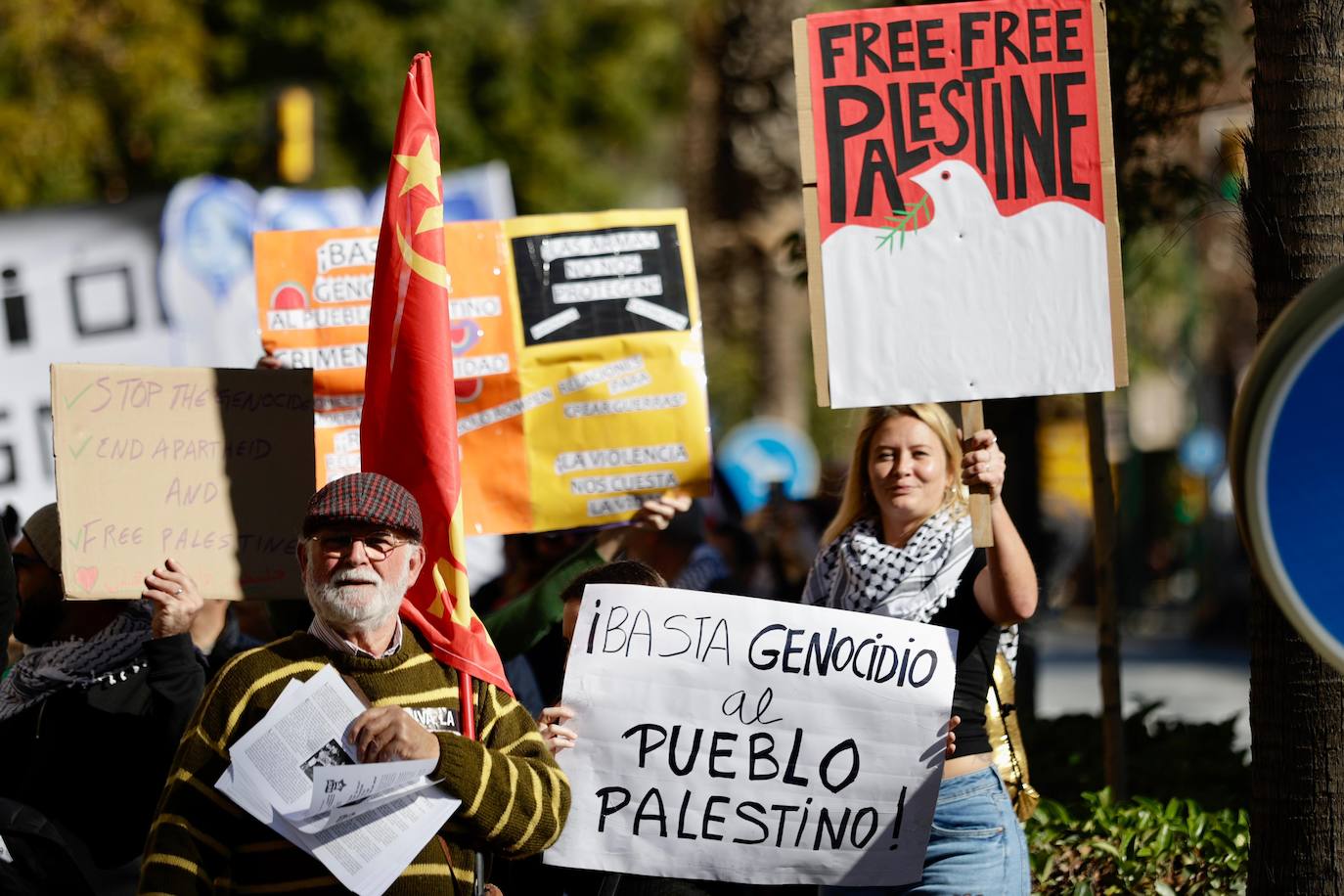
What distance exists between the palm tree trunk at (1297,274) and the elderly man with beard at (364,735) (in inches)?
70.8

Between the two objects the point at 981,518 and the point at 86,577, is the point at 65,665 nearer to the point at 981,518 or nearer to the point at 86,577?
the point at 86,577

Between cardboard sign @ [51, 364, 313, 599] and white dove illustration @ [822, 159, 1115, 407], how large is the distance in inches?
61.9

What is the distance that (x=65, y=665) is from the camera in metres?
4.43

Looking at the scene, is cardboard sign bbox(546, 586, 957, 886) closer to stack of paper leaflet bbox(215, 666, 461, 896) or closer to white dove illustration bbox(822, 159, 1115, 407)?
white dove illustration bbox(822, 159, 1115, 407)

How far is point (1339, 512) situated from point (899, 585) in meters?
1.43

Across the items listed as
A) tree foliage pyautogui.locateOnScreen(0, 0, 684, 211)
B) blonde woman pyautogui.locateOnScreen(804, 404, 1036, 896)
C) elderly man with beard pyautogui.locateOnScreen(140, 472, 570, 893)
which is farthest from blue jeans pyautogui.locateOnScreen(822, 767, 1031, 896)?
tree foliage pyautogui.locateOnScreen(0, 0, 684, 211)

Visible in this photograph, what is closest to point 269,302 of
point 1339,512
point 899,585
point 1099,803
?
point 899,585

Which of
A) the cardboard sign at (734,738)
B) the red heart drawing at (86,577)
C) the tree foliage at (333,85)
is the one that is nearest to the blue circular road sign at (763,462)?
the tree foliage at (333,85)

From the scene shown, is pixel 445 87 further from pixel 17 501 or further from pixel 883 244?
pixel 883 244

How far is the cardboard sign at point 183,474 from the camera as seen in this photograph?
4508 millimetres

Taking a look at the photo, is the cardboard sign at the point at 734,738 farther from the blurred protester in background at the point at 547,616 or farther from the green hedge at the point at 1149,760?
the green hedge at the point at 1149,760

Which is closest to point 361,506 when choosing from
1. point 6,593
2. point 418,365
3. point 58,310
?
point 418,365

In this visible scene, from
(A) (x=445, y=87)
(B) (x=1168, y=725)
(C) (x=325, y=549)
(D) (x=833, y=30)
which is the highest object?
(A) (x=445, y=87)

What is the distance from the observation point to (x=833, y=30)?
4.35 m
